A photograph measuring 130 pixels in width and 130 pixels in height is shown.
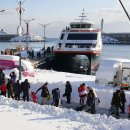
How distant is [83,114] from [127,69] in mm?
8899

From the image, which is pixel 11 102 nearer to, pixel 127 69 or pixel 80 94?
pixel 80 94

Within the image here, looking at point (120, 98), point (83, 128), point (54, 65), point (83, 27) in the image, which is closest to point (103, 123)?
Result: point (83, 128)

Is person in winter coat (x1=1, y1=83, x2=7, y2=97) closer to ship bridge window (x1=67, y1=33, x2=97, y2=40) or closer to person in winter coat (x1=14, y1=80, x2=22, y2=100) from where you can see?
person in winter coat (x1=14, y1=80, x2=22, y2=100)

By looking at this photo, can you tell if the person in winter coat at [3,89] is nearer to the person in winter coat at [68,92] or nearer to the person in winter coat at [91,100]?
the person in winter coat at [68,92]

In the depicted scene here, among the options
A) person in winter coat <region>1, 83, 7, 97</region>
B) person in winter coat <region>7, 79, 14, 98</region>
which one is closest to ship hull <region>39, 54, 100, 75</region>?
person in winter coat <region>1, 83, 7, 97</region>

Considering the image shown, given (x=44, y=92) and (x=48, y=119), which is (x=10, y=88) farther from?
(x=48, y=119)

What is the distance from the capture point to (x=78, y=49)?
156ft

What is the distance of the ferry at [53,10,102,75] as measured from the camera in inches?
1865

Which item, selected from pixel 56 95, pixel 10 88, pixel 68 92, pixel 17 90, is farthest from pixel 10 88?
pixel 68 92

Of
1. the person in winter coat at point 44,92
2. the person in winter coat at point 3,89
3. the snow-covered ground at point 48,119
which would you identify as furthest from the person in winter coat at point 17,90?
the snow-covered ground at point 48,119

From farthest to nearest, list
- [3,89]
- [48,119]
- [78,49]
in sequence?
1. [78,49]
2. [3,89]
3. [48,119]

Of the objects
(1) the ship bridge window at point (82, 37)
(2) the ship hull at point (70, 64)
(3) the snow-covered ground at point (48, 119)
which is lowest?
(3) the snow-covered ground at point (48, 119)

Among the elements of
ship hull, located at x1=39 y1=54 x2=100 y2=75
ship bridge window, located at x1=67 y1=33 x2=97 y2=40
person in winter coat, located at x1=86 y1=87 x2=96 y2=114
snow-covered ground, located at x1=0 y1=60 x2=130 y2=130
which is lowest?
snow-covered ground, located at x1=0 y1=60 x2=130 y2=130

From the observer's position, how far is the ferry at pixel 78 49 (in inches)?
1865
